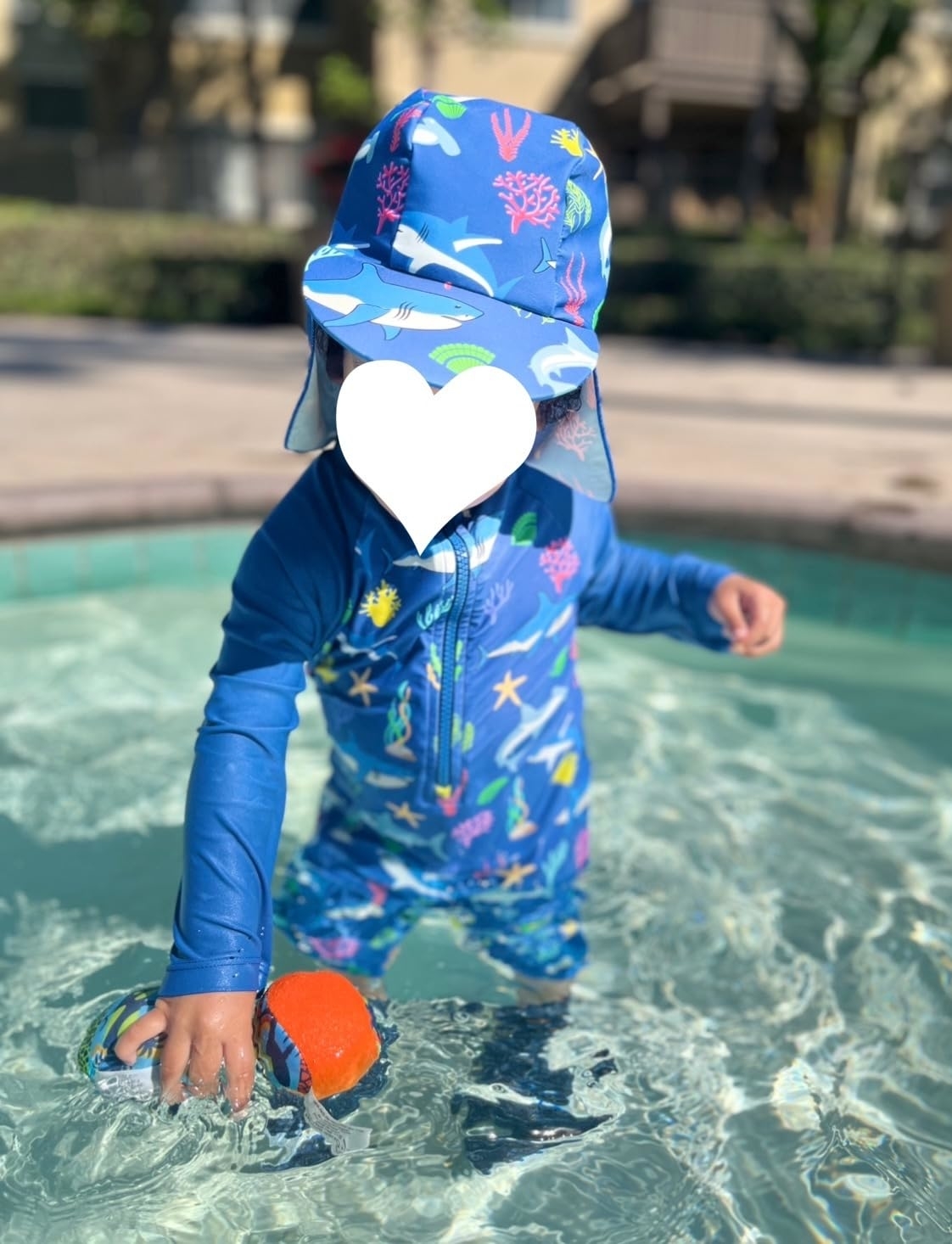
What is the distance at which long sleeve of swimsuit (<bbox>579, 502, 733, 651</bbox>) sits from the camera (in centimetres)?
195

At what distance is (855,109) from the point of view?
19.0 meters

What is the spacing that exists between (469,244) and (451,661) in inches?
23.1

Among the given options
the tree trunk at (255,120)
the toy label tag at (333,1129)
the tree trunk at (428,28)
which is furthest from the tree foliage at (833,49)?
the toy label tag at (333,1129)

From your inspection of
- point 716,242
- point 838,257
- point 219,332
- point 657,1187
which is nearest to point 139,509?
point 657,1187

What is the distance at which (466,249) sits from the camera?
Answer: 1.42 m

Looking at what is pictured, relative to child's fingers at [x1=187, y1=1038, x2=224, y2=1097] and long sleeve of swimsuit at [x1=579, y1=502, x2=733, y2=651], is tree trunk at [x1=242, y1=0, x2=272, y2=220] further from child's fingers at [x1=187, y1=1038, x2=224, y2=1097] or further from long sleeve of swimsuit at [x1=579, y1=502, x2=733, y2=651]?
child's fingers at [x1=187, y1=1038, x2=224, y2=1097]

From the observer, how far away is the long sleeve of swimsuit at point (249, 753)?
4.67ft

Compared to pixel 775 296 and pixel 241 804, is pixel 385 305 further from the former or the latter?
pixel 775 296

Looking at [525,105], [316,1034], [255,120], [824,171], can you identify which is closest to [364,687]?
[316,1034]

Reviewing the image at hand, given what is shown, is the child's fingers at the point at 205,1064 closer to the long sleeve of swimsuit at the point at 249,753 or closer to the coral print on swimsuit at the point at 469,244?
the long sleeve of swimsuit at the point at 249,753

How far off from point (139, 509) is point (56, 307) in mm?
10845

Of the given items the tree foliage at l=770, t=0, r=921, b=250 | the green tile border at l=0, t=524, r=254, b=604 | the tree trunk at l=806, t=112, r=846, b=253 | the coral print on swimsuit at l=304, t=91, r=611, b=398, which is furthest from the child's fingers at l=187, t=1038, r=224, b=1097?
the tree trunk at l=806, t=112, r=846, b=253

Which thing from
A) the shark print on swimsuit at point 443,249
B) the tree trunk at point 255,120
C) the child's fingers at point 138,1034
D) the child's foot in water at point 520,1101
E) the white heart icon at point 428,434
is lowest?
the child's foot in water at point 520,1101

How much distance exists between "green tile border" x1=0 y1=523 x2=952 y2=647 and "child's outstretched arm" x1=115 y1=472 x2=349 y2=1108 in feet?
9.31
